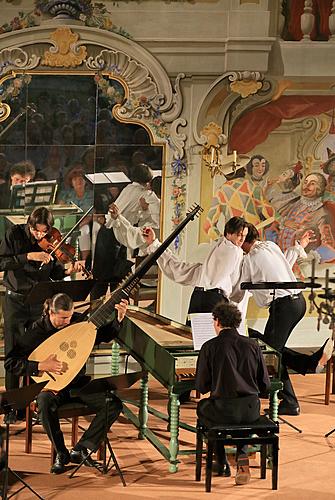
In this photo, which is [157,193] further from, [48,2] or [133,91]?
[48,2]

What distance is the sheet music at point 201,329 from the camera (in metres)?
7.00

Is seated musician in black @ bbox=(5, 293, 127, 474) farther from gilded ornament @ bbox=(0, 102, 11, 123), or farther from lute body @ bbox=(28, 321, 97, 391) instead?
gilded ornament @ bbox=(0, 102, 11, 123)

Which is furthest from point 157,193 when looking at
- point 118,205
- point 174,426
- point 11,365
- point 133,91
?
point 174,426

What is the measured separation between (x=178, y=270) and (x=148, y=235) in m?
0.48

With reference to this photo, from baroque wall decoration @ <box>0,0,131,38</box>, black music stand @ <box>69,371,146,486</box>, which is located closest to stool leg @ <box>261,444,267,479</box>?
black music stand @ <box>69,371,146,486</box>

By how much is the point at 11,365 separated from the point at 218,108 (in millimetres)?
3686

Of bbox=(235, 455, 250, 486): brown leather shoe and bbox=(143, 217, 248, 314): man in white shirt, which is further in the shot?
bbox=(143, 217, 248, 314): man in white shirt

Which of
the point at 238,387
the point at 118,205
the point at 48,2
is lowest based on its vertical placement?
the point at 238,387

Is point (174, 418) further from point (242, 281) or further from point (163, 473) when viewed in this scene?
point (242, 281)

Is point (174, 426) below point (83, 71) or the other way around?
below

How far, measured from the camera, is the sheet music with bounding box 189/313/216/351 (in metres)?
7.00

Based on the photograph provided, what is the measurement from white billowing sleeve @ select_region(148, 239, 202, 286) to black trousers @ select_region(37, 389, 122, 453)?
9.49ft

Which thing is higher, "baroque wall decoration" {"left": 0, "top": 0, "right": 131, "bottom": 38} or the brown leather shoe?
"baroque wall decoration" {"left": 0, "top": 0, "right": 131, "bottom": 38}

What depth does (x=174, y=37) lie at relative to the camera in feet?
32.1
